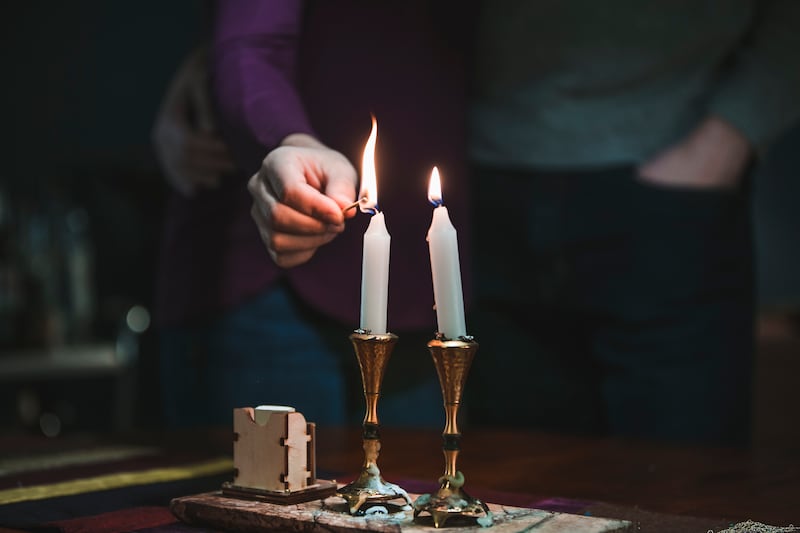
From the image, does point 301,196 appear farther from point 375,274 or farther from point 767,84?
point 767,84

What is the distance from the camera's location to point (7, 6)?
13.3ft

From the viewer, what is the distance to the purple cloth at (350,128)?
3.57 ft

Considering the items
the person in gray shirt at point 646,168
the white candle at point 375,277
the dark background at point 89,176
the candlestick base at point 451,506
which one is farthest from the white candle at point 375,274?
the dark background at point 89,176

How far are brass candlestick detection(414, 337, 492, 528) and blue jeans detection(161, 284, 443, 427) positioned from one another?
0.60 m

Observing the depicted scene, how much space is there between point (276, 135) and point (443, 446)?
0.40 meters

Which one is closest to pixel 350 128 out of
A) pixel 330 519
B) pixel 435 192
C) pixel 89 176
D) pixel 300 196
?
pixel 300 196

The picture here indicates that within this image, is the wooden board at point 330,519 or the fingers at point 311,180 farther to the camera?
the fingers at point 311,180

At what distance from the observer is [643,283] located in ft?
4.48

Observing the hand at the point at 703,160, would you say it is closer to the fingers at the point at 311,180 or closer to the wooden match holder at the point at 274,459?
the fingers at the point at 311,180

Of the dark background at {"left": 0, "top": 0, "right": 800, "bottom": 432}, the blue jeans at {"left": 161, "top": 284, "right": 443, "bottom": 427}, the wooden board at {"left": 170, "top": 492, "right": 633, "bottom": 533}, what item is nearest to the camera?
the wooden board at {"left": 170, "top": 492, "right": 633, "bottom": 533}

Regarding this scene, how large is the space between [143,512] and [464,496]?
0.91 feet

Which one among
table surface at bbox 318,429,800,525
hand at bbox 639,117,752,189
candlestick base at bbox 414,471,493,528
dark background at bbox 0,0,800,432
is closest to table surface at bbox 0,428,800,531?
table surface at bbox 318,429,800,525

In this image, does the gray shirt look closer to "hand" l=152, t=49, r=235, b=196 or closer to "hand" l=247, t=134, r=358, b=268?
"hand" l=152, t=49, r=235, b=196

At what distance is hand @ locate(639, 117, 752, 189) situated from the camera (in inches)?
53.3
